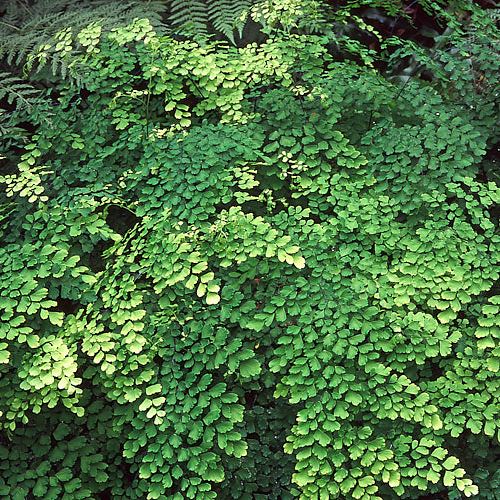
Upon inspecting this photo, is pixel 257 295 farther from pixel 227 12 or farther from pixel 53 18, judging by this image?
pixel 53 18

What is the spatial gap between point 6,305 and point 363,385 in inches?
47.2

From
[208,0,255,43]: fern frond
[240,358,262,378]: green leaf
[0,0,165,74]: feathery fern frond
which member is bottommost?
[240,358,262,378]: green leaf

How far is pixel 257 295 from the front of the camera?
2.24m

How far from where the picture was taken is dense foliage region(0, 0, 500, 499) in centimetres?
207

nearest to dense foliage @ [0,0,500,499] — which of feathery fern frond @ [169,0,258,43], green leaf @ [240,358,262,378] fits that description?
green leaf @ [240,358,262,378]

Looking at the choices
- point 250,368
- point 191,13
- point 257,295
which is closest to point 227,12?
point 191,13

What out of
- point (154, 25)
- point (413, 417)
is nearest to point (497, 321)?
point (413, 417)

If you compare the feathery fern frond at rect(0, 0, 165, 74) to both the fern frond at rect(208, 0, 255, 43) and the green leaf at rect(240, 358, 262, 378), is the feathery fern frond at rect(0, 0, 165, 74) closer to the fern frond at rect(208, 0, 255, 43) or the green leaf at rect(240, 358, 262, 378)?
the fern frond at rect(208, 0, 255, 43)

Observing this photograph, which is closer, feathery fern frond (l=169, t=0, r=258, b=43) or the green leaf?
the green leaf

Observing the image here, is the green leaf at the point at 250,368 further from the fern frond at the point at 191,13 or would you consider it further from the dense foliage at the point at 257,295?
the fern frond at the point at 191,13

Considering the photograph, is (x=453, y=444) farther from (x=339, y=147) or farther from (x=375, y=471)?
(x=339, y=147)

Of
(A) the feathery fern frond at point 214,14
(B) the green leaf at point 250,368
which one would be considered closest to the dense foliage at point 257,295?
(B) the green leaf at point 250,368

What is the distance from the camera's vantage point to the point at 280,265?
226cm

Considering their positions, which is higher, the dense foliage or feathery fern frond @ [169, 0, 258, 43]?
feathery fern frond @ [169, 0, 258, 43]
